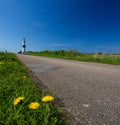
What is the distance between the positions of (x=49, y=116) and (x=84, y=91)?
1.81m

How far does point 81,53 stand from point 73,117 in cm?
2559

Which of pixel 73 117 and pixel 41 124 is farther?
pixel 73 117

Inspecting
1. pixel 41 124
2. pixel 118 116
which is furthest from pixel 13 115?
pixel 118 116

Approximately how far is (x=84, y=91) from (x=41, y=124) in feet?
6.56

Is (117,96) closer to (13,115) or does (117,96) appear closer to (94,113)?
(94,113)

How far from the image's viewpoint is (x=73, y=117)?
2.38 metres

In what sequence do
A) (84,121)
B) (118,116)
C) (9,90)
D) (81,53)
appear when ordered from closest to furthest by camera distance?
(84,121) < (118,116) < (9,90) < (81,53)

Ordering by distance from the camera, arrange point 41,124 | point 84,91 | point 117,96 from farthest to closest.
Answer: point 84,91 → point 117,96 → point 41,124

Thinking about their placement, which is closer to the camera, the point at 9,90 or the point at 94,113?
the point at 94,113

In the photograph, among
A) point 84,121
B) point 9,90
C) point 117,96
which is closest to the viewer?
point 84,121

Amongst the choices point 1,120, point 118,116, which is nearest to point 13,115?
point 1,120

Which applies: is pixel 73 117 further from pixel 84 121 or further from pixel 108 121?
pixel 108 121

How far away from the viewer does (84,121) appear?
7.47ft

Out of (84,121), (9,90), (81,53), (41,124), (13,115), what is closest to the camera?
(41,124)
